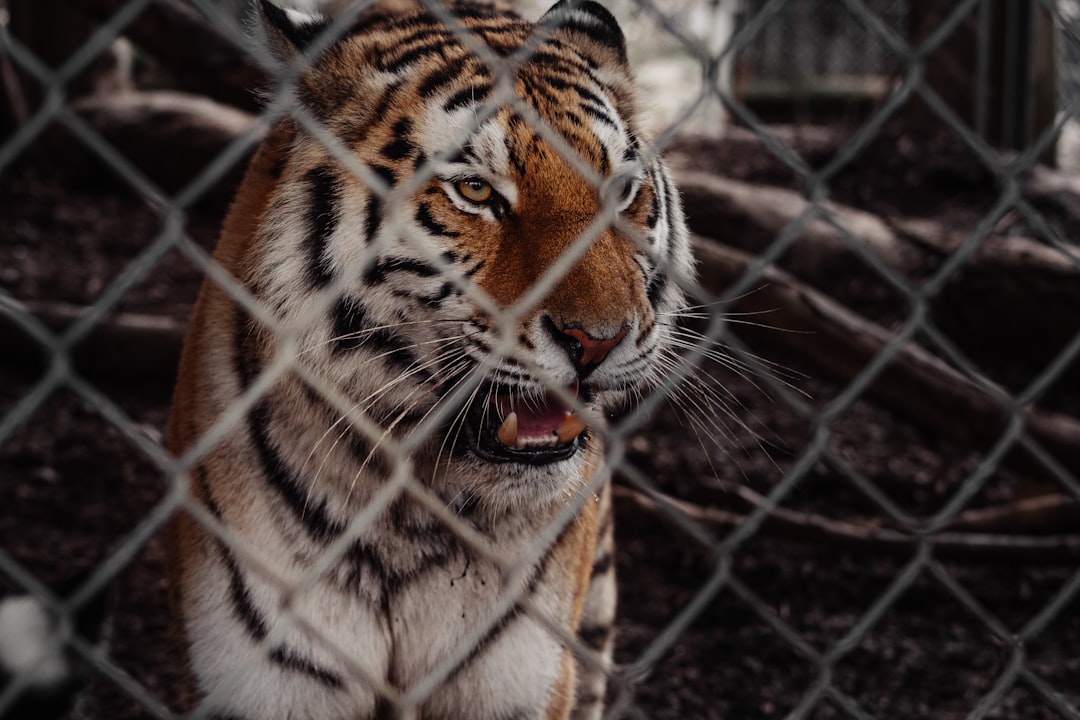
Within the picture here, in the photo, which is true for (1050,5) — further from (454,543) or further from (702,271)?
(702,271)

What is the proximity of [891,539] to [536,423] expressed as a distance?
5.66 ft

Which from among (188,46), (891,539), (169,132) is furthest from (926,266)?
(169,132)

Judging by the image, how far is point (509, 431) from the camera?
160 cm

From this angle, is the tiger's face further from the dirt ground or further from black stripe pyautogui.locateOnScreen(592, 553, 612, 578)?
black stripe pyautogui.locateOnScreen(592, 553, 612, 578)

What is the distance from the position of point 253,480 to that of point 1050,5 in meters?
1.38

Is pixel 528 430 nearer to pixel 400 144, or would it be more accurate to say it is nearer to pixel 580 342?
pixel 580 342

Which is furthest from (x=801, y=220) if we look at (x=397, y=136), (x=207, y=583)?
(x=207, y=583)

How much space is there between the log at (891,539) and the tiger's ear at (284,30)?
180 centimetres

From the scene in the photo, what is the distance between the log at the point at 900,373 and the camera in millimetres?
2869

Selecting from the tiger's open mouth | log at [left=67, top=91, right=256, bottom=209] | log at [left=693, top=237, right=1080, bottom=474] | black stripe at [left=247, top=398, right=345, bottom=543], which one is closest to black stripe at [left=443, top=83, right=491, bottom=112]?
the tiger's open mouth

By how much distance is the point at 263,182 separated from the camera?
6.01 ft

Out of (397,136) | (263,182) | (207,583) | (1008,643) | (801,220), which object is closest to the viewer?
(801,220)

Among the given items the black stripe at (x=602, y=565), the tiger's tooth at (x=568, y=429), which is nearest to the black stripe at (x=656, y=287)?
the tiger's tooth at (x=568, y=429)

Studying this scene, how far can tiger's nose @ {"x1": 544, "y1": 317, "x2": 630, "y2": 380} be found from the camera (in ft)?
4.56
